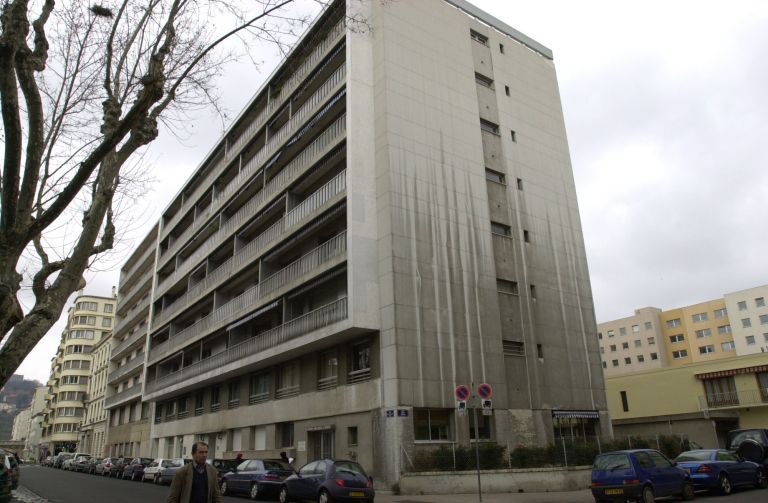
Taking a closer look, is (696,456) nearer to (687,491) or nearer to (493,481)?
(687,491)

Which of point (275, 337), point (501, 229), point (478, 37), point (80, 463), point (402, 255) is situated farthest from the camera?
point (80, 463)

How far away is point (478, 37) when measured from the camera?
3077 centimetres

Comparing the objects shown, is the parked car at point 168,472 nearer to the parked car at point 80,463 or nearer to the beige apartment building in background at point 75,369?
the parked car at point 80,463

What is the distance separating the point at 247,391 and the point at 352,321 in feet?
41.3

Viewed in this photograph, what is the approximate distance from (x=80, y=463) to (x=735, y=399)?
45916 millimetres

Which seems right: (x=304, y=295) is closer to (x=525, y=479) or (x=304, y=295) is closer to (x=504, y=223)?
(x=504, y=223)

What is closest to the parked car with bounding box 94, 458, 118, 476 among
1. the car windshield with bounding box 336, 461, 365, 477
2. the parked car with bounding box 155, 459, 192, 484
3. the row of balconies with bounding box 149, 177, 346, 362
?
the row of balconies with bounding box 149, 177, 346, 362

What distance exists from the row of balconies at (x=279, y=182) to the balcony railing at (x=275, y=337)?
472cm

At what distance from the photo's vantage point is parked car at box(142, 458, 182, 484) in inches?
1085

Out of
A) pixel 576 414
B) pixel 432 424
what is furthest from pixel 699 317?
pixel 432 424

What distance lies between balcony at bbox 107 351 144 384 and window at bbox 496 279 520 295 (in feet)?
122

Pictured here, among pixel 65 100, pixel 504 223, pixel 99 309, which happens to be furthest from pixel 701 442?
pixel 99 309

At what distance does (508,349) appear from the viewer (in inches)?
998

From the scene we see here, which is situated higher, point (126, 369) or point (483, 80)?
point (483, 80)
